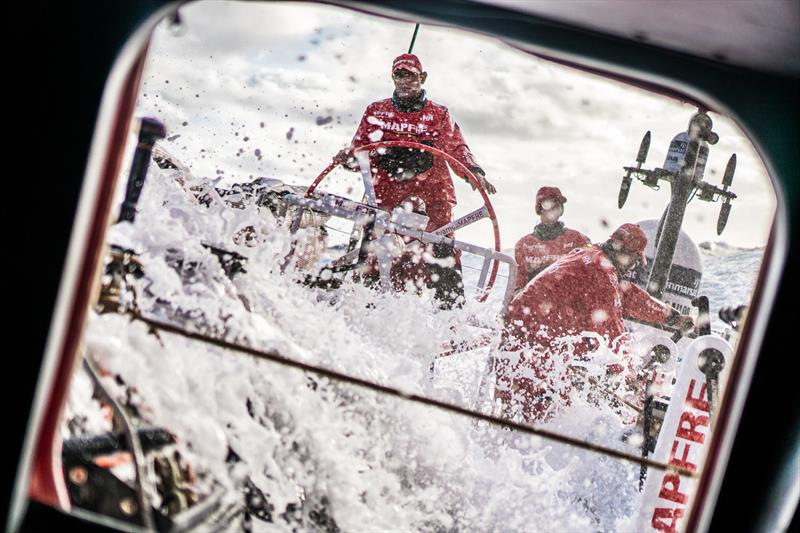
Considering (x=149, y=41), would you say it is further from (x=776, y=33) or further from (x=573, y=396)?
(x=573, y=396)

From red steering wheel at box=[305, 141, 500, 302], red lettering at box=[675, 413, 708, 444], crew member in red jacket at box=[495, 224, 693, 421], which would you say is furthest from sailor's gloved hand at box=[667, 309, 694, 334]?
red lettering at box=[675, 413, 708, 444]

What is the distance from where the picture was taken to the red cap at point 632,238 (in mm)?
5055

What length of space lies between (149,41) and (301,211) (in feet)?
11.6

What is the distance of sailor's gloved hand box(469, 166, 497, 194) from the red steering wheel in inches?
0.8

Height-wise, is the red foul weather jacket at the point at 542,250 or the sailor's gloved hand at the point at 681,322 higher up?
the red foul weather jacket at the point at 542,250

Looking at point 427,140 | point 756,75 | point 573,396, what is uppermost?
point 427,140

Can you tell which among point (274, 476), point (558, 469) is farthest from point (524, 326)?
point (274, 476)

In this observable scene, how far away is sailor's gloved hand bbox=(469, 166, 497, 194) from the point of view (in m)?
4.80

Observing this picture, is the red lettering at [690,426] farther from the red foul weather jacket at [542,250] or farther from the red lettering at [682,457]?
the red foul weather jacket at [542,250]

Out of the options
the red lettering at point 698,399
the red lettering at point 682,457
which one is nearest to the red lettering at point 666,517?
the red lettering at point 682,457

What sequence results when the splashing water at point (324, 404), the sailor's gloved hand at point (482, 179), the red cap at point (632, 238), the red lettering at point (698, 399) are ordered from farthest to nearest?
the red cap at point (632, 238), the sailor's gloved hand at point (482, 179), the red lettering at point (698, 399), the splashing water at point (324, 404)

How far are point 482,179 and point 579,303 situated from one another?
135 centimetres

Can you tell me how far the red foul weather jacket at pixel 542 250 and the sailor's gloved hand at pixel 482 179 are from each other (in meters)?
0.50

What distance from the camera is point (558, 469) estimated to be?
4.57 meters
